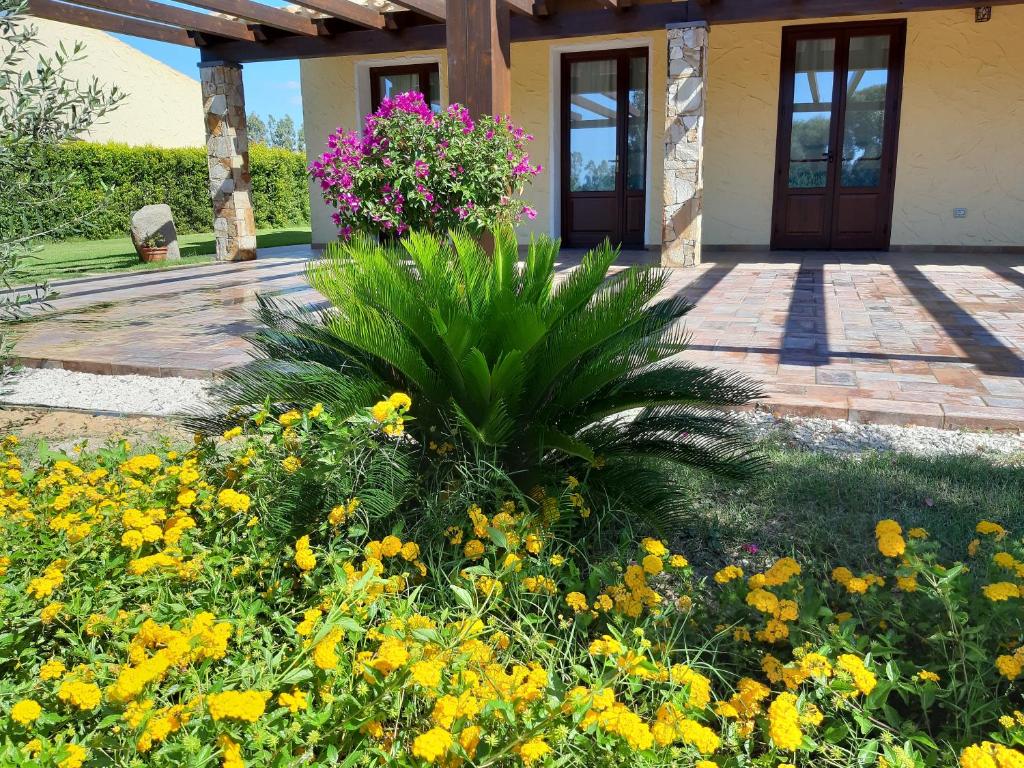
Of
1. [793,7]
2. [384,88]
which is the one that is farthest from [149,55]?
[793,7]

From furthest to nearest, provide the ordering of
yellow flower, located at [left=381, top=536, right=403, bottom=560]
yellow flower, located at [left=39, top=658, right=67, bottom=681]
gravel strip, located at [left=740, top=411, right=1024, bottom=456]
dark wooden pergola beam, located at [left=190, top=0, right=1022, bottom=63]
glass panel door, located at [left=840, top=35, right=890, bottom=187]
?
1. glass panel door, located at [left=840, top=35, right=890, bottom=187]
2. dark wooden pergola beam, located at [left=190, top=0, right=1022, bottom=63]
3. gravel strip, located at [left=740, top=411, right=1024, bottom=456]
4. yellow flower, located at [left=381, top=536, right=403, bottom=560]
5. yellow flower, located at [left=39, top=658, right=67, bottom=681]

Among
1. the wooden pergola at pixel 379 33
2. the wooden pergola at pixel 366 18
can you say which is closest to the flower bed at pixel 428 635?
the wooden pergola at pixel 366 18

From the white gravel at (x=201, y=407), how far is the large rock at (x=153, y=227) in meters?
7.56

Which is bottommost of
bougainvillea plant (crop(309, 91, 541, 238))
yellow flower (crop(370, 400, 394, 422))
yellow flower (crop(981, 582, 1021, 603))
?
yellow flower (crop(981, 582, 1021, 603))

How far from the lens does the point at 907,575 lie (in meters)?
1.77

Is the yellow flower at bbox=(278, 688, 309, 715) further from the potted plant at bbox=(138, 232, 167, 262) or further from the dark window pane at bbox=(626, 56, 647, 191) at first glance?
the potted plant at bbox=(138, 232, 167, 262)

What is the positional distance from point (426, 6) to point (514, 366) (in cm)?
778

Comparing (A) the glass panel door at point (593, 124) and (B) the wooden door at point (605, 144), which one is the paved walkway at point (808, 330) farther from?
(A) the glass panel door at point (593, 124)

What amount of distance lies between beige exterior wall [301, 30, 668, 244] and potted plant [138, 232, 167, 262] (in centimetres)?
244

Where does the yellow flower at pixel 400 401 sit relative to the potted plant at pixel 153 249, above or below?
below

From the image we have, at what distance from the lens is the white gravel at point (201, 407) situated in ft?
11.6

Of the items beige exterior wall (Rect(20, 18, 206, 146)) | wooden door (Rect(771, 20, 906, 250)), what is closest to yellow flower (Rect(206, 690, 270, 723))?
wooden door (Rect(771, 20, 906, 250))

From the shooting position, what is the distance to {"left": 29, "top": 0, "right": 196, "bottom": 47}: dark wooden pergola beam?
897cm

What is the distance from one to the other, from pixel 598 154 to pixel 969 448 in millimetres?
9294
